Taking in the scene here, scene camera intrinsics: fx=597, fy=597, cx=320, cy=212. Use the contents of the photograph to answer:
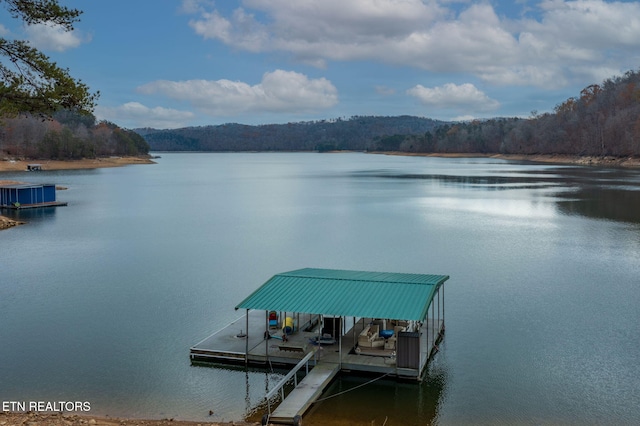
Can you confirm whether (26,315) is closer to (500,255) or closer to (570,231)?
(500,255)

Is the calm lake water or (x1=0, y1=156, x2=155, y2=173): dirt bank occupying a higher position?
(x1=0, y1=156, x2=155, y2=173): dirt bank

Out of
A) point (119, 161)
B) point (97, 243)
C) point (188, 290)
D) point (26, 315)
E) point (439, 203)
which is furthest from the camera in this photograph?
point (119, 161)

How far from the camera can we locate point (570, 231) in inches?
1526

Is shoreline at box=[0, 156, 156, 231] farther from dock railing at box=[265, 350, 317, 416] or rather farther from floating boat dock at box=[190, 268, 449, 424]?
dock railing at box=[265, 350, 317, 416]

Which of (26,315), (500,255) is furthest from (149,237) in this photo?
(500,255)

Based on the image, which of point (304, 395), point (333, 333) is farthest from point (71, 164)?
point (304, 395)

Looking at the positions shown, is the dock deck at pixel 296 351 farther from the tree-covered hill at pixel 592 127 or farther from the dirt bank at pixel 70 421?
the tree-covered hill at pixel 592 127

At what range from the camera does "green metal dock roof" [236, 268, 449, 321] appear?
15.2 meters

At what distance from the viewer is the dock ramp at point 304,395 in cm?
1260

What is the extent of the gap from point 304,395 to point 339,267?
14.7 meters

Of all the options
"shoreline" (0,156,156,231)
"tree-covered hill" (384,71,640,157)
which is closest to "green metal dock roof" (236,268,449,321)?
"shoreline" (0,156,156,231)

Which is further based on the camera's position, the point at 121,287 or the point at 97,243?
the point at 97,243

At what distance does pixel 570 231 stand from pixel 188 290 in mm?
26094

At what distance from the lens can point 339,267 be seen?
28312mm
